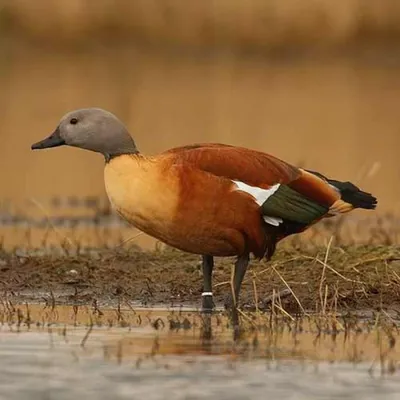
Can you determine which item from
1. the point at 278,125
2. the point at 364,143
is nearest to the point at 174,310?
the point at 364,143

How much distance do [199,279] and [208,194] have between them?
1.52 metres

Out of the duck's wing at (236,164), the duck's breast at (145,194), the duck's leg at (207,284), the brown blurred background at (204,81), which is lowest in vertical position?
the duck's leg at (207,284)

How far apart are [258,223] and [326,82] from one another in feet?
69.8

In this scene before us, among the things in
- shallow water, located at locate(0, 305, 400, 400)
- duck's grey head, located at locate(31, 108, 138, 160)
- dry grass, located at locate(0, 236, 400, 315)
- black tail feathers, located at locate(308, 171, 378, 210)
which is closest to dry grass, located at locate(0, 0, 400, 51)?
dry grass, located at locate(0, 236, 400, 315)

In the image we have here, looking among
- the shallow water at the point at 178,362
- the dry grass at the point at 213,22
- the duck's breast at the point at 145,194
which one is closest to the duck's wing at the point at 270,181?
the duck's breast at the point at 145,194

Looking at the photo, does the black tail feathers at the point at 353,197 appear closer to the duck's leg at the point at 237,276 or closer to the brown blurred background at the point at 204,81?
the duck's leg at the point at 237,276

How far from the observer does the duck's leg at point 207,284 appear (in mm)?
9570

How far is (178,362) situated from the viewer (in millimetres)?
7621

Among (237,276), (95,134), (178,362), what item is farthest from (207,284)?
(178,362)

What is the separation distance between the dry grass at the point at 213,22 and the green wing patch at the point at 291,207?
876 inches

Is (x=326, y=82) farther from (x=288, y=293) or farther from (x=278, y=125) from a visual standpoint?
(x=288, y=293)

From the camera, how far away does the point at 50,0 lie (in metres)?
32.3

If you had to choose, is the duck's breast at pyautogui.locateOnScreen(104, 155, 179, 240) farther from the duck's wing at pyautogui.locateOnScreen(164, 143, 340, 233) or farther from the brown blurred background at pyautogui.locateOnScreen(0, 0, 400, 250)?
the brown blurred background at pyautogui.locateOnScreen(0, 0, 400, 250)

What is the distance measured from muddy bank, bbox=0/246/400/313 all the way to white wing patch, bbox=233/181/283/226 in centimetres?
33
